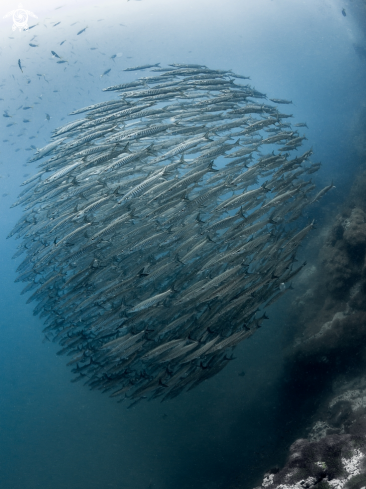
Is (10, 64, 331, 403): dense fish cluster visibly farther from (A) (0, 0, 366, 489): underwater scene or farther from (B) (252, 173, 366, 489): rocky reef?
(B) (252, 173, 366, 489): rocky reef

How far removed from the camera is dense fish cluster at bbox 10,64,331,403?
4.37 m

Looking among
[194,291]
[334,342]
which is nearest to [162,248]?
[194,291]

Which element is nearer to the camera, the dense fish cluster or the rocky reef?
the dense fish cluster

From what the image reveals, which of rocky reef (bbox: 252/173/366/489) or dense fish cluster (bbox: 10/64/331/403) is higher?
dense fish cluster (bbox: 10/64/331/403)

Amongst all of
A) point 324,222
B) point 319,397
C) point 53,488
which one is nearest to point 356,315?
point 319,397

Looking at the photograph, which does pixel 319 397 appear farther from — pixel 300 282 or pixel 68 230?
pixel 68 230

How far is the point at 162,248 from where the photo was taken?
512 cm

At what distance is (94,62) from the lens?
192ft

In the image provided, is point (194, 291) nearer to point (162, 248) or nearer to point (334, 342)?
point (162, 248)

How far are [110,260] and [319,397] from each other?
611cm

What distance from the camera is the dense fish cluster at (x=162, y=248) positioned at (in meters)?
4.37

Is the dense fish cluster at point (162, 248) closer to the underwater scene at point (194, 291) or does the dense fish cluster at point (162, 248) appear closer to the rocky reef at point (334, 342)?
the underwater scene at point (194, 291)

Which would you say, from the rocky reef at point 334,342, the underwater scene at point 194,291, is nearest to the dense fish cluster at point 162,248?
the underwater scene at point 194,291

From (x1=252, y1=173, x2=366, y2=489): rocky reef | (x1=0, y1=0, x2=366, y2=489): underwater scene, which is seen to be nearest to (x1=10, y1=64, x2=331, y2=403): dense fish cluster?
(x1=0, y1=0, x2=366, y2=489): underwater scene
